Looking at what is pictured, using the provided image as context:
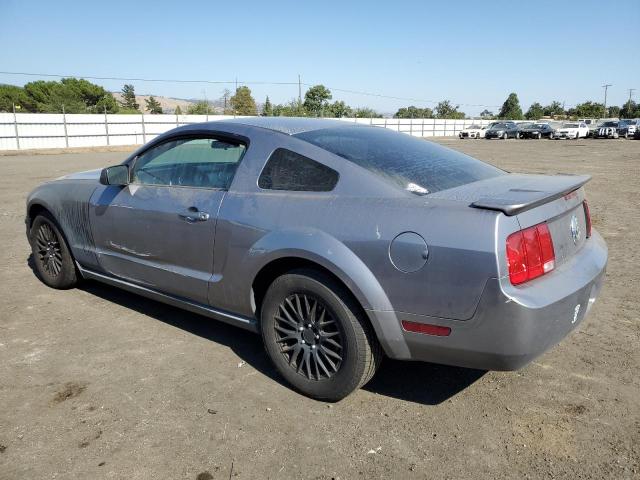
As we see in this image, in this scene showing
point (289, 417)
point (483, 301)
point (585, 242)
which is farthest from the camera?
point (585, 242)

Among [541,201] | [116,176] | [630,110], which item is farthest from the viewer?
[630,110]

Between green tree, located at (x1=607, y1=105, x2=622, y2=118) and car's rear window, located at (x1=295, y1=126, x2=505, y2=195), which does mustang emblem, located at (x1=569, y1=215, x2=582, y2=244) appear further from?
green tree, located at (x1=607, y1=105, x2=622, y2=118)

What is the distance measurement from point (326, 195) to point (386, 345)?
88 centimetres

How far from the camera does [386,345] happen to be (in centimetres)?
277

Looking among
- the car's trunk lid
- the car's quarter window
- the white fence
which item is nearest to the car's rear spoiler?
the car's trunk lid

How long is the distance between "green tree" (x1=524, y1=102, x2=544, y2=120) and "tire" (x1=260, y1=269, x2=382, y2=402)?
333 ft

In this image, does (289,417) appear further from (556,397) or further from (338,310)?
(556,397)

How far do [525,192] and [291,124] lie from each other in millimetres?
1606

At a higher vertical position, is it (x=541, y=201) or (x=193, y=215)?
(x=541, y=201)

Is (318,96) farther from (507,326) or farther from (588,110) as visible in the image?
(507,326)

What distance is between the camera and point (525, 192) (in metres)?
2.80

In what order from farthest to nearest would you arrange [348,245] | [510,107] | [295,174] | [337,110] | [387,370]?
[510,107]
[337,110]
[387,370]
[295,174]
[348,245]

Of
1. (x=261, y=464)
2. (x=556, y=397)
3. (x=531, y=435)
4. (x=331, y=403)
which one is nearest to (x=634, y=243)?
(x=556, y=397)

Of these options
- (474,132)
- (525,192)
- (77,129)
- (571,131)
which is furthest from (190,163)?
(474,132)
